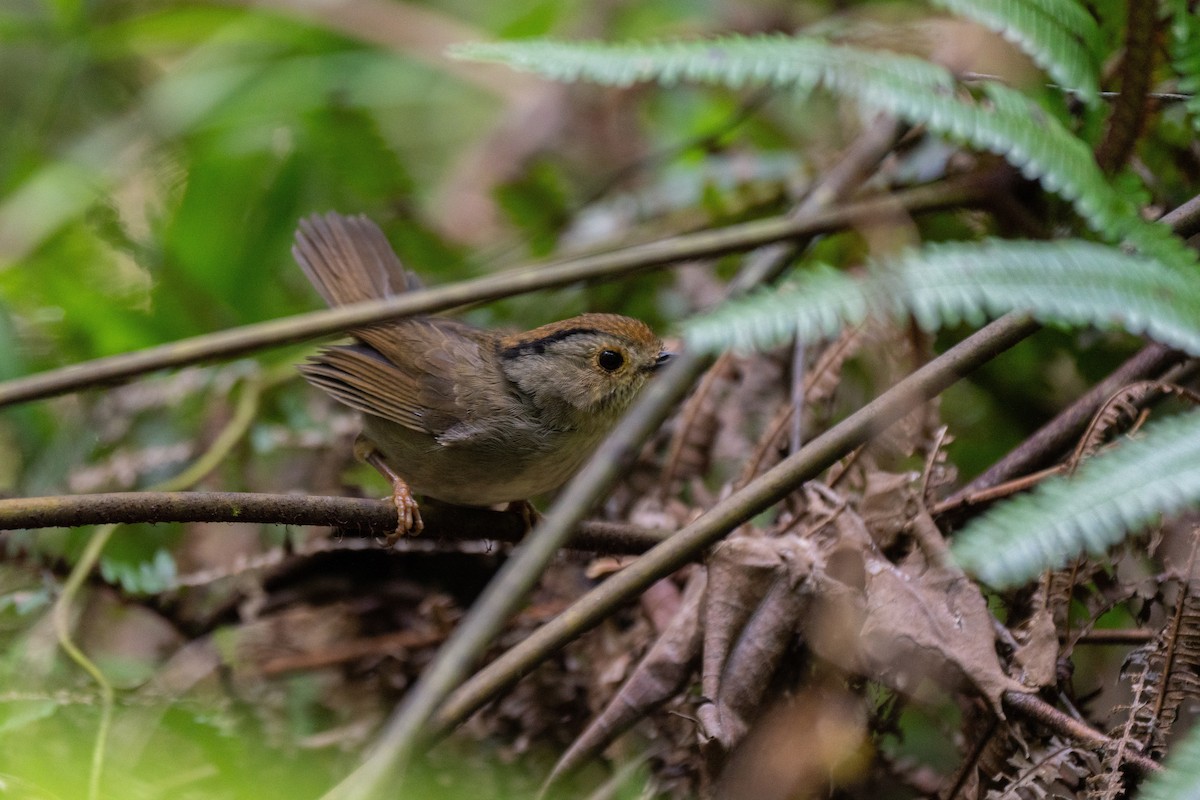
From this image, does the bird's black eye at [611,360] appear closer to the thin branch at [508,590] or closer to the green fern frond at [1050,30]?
the thin branch at [508,590]

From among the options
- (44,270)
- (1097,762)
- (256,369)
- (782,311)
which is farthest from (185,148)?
(1097,762)

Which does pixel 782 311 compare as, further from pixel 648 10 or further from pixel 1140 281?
pixel 648 10

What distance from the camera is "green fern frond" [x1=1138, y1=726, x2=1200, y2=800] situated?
135cm

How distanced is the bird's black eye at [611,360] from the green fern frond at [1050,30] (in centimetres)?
138

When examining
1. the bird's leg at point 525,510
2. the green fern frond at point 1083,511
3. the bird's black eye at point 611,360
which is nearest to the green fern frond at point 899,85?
the green fern frond at point 1083,511

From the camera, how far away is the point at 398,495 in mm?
3133

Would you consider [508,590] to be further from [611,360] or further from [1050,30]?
[1050,30]

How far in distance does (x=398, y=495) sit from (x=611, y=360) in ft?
2.45

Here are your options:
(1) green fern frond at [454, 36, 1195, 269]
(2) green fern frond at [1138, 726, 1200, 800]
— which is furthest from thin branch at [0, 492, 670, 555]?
(2) green fern frond at [1138, 726, 1200, 800]

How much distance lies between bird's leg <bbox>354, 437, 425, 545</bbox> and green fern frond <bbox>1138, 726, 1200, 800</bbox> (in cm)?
156

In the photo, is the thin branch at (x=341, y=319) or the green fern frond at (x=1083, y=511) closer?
the green fern frond at (x=1083, y=511)

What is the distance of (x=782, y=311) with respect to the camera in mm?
1652

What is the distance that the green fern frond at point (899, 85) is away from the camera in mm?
2049

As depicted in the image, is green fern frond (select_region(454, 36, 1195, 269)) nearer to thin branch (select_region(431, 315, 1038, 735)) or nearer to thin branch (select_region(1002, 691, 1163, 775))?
thin branch (select_region(431, 315, 1038, 735))
